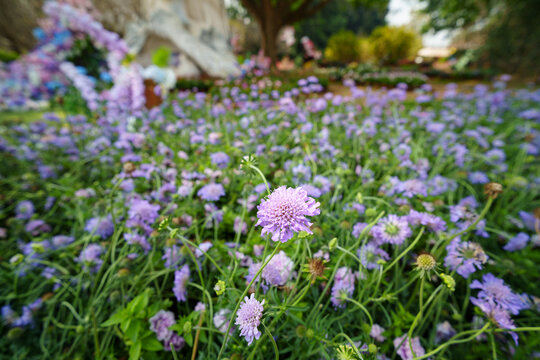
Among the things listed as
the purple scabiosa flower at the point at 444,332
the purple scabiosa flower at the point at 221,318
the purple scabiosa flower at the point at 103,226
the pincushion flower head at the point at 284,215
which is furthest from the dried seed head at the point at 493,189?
the purple scabiosa flower at the point at 103,226

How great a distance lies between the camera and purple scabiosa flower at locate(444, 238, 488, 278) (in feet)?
2.11

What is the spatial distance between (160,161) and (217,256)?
0.68 metres

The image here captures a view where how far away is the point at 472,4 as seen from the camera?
9.81 meters

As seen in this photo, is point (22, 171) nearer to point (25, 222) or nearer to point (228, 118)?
point (25, 222)

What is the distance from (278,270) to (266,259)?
89 mm

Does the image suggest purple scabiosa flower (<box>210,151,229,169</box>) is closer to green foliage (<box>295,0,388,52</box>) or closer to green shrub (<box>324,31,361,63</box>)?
green shrub (<box>324,31,361,63</box>)

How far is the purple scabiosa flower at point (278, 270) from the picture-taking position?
628 millimetres

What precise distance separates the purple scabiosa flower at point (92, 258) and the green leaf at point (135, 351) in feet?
1.20

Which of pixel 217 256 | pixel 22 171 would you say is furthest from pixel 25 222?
pixel 217 256

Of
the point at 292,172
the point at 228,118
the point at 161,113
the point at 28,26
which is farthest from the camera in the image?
the point at 28,26

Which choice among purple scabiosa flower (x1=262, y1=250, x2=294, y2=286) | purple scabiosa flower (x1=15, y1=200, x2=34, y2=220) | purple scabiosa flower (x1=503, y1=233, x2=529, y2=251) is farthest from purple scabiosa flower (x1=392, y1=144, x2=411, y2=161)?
purple scabiosa flower (x1=15, y1=200, x2=34, y2=220)

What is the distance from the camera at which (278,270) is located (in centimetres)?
66

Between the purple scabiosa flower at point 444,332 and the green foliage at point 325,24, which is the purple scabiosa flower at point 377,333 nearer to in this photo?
the purple scabiosa flower at point 444,332

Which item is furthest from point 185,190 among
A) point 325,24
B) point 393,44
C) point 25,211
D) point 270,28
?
point 325,24
